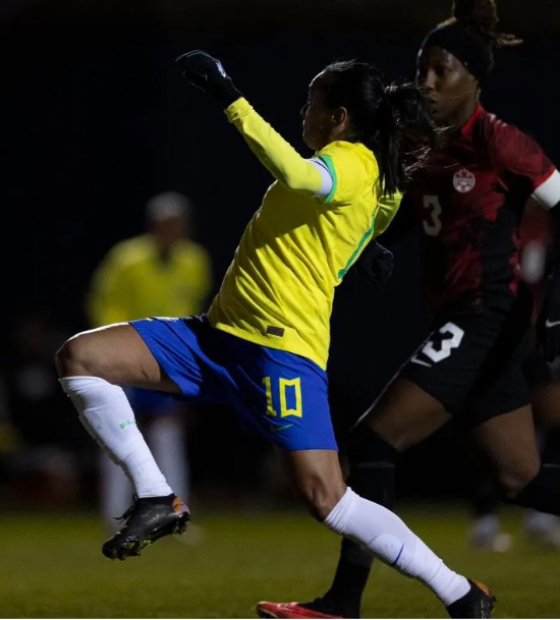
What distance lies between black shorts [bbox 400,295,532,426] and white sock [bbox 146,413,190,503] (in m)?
4.26

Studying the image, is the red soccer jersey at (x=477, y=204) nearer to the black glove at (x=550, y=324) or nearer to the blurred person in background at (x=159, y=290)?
the black glove at (x=550, y=324)

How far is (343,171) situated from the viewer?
4844mm

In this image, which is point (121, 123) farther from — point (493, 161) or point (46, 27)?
point (493, 161)

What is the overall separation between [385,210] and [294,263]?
55 cm

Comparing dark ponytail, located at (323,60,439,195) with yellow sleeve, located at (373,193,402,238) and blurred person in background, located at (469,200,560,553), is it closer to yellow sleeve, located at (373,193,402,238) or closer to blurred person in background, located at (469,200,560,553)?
yellow sleeve, located at (373,193,402,238)

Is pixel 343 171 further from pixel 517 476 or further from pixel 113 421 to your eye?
pixel 517 476

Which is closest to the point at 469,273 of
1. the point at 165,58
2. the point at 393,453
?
the point at 393,453

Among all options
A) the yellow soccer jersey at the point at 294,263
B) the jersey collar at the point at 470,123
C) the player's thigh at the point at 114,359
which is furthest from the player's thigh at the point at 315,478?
the jersey collar at the point at 470,123

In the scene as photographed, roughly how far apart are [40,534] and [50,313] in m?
3.91

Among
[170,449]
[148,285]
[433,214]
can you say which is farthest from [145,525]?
[148,285]

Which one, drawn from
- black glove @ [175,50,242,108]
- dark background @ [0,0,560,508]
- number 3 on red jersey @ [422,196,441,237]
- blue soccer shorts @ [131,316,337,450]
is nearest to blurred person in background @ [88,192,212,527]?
dark background @ [0,0,560,508]

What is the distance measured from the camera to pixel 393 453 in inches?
226

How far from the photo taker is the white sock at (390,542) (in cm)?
498

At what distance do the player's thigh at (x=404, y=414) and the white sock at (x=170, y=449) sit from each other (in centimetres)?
427
